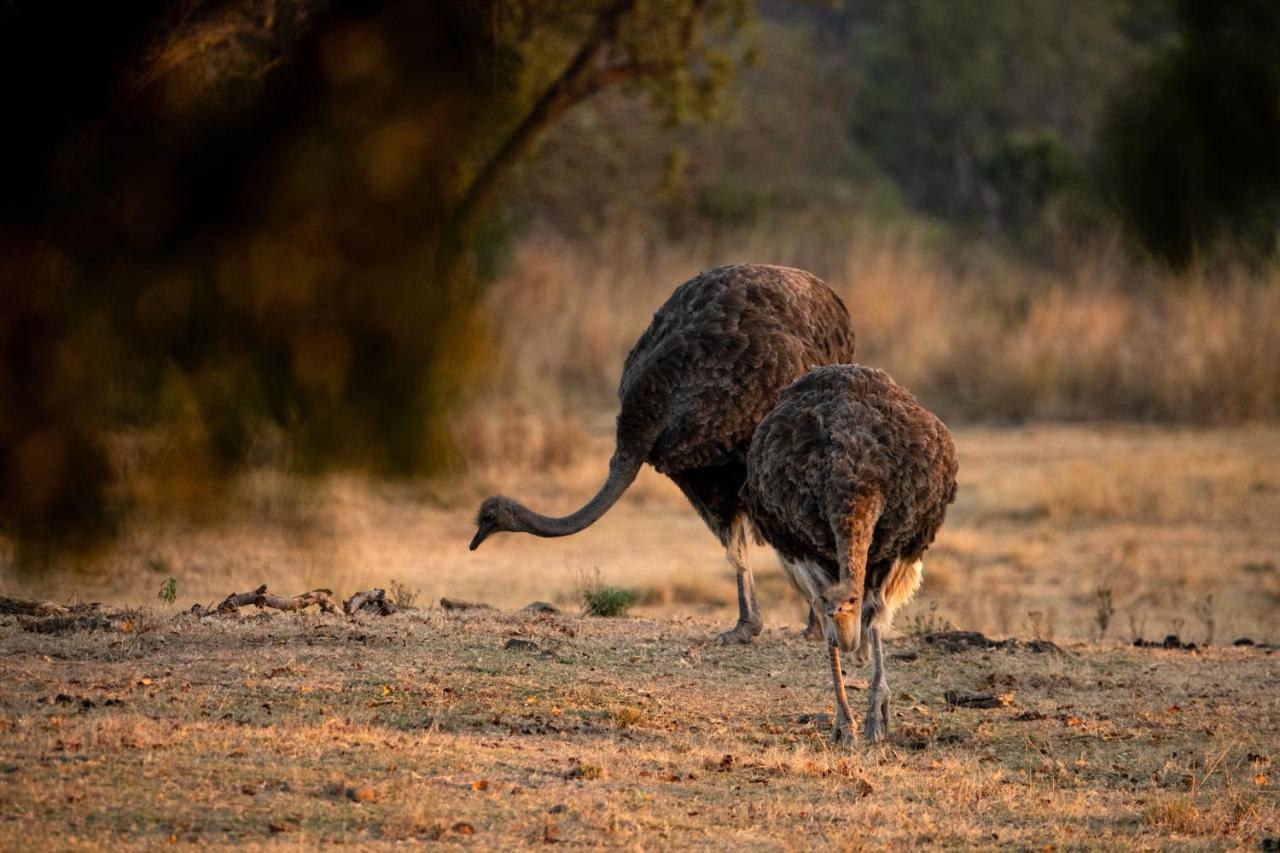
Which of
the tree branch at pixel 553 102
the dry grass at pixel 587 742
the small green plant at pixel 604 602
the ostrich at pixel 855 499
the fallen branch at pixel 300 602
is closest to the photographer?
the dry grass at pixel 587 742

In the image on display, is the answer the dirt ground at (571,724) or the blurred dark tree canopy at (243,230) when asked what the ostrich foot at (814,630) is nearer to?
the dirt ground at (571,724)

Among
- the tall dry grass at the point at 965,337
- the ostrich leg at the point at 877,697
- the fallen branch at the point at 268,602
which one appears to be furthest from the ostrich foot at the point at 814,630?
the tall dry grass at the point at 965,337

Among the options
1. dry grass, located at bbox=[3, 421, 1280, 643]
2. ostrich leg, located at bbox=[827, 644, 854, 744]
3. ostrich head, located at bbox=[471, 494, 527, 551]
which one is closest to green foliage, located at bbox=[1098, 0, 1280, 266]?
ostrich leg, located at bbox=[827, 644, 854, 744]

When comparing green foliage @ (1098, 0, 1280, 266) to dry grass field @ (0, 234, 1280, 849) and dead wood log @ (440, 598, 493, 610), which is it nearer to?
dry grass field @ (0, 234, 1280, 849)

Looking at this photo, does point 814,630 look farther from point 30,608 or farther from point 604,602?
point 30,608

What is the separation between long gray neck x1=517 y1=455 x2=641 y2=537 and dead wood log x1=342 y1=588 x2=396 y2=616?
764 mm

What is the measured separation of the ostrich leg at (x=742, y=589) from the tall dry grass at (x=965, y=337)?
6.98 meters

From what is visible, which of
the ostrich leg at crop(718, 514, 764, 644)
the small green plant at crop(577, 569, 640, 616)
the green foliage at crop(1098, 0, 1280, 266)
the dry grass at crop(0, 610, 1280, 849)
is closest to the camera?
the green foliage at crop(1098, 0, 1280, 266)

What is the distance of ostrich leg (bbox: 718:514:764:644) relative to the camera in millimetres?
9578

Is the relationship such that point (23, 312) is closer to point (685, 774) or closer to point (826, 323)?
point (685, 774)

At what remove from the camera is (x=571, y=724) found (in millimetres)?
7484

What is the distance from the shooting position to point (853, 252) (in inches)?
936

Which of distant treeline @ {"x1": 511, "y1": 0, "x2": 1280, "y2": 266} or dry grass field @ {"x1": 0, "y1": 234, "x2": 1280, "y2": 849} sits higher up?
distant treeline @ {"x1": 511, "y1": 0, "x2": 1280, "y2": 266}

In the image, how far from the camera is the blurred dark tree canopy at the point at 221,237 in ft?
20.5
